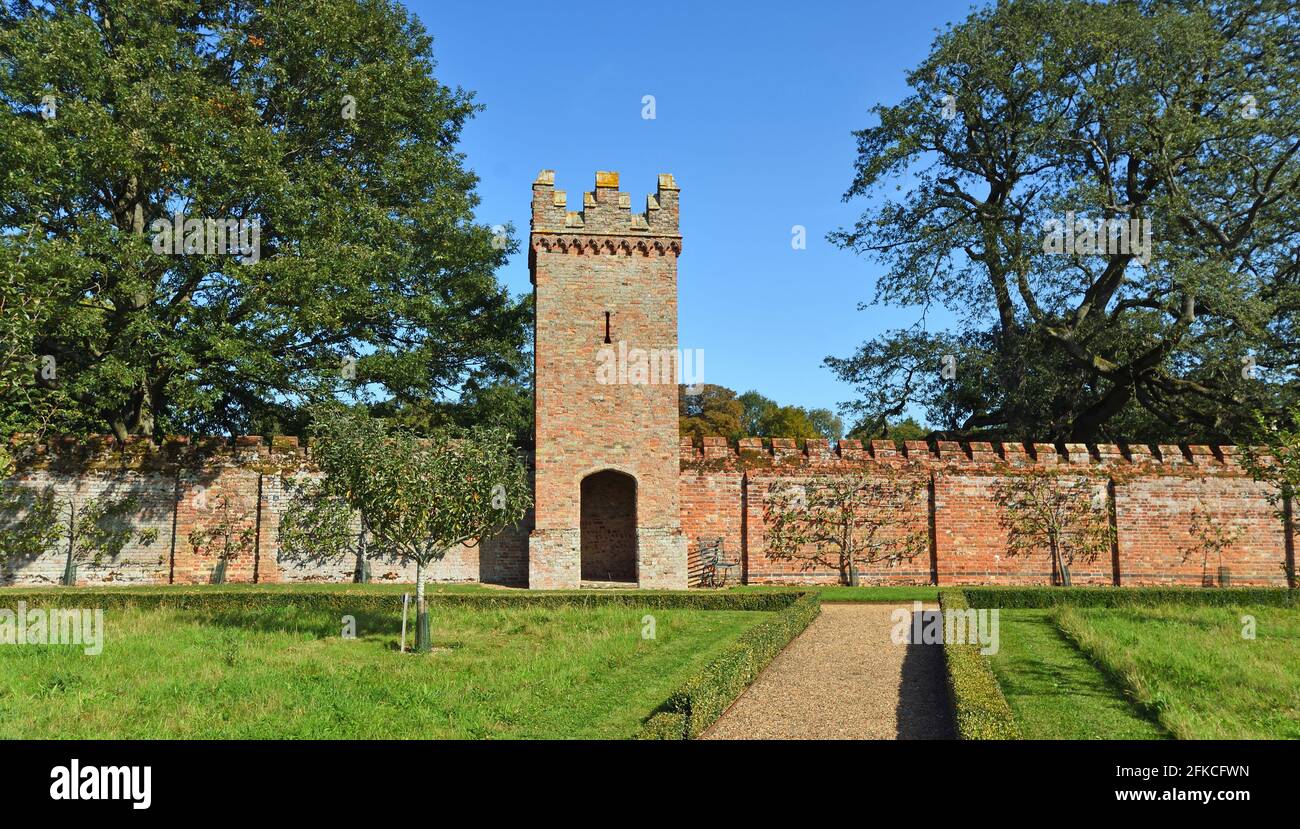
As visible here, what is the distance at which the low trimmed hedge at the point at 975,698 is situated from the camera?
672 cm

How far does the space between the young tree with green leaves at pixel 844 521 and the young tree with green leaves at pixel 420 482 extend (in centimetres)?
993

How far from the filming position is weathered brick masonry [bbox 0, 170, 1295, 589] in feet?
64.6

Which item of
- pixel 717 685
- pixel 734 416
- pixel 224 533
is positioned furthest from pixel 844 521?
pixel 734 416

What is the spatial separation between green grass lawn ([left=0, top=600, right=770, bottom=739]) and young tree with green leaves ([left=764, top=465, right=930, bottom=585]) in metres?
7.52

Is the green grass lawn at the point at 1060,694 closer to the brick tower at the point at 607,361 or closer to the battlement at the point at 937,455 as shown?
the brick tower at the point at 607,361

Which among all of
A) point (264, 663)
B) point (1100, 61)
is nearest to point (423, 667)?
point (264, 663)

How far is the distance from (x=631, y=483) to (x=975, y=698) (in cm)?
1443

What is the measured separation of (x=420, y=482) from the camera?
11.9m

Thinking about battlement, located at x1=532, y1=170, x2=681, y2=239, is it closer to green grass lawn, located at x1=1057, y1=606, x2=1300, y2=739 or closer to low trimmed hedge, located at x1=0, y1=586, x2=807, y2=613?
low trimmed hedge, located at x1=0, y1=586, x2=807, y2=613

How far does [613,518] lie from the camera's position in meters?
21.9

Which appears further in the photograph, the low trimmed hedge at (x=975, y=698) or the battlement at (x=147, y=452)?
the battlement at (x=147, y=452)

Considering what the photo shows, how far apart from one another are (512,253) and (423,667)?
1849 centimetres

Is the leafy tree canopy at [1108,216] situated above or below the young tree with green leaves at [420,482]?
above

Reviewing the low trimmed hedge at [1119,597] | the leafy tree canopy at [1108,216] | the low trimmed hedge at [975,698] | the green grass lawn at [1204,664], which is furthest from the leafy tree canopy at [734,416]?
the low trimmed hedge at [975,698]
